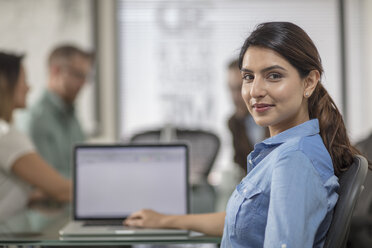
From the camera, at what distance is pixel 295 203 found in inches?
39.6

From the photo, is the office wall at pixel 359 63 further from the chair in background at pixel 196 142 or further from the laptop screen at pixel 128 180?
the laptop screen at pixel 128 180

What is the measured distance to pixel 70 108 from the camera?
339 cm

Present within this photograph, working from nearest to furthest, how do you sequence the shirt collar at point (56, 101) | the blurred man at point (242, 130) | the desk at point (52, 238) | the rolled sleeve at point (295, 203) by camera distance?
the rolled sleeve at point (295, 203)
the desk at point (52, 238)
the blurred man at point (242, 130)
the shirt collar at point (56, 101)

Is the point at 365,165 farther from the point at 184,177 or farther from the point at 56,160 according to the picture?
the point at 56,160

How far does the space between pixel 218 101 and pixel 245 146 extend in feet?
5.91

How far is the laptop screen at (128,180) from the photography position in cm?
176

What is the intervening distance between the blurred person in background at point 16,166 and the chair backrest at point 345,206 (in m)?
1.37

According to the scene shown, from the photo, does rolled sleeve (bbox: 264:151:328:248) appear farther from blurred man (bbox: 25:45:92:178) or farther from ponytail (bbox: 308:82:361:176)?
blurred man (bbox: 25:45:92:178)

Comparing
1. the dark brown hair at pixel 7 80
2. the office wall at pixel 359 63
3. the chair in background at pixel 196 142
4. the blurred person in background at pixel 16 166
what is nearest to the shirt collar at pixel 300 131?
the blurred person in background at pixel 16 166

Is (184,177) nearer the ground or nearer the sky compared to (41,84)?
nearer the ground

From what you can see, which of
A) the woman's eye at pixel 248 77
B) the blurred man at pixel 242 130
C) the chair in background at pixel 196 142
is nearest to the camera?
the woman's eye at pixel 248 77

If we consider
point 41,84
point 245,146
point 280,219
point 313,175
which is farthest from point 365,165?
point 41,84

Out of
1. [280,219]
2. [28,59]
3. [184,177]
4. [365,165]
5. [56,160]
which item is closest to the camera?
[280,219]

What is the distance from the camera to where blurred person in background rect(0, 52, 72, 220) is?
83.0 inches
